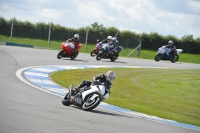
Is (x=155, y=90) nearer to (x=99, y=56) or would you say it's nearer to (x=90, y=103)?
(x=90, y=103)

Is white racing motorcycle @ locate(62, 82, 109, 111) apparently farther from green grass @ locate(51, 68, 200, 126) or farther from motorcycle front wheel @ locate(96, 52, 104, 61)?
motorcycle front wheel @ locate(96, 52, 104, 61)

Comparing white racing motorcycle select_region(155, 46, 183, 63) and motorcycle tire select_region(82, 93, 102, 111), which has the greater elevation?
white racing motorcycle select_region(155, 46, 183, 63)

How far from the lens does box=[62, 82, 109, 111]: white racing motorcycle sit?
12453 mm

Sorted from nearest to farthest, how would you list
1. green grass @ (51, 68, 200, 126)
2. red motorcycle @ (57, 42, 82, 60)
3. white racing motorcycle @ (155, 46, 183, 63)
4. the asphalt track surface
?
the asphalt track surface, green grass @ (51, 68, 200, 126), red motorcycle @ (57, 42, 82, 60), white racing motorcycle @ (155, 46, 183, 63)

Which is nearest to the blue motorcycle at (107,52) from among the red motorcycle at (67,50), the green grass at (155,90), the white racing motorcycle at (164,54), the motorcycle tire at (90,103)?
the red motorcycle at (67,50)

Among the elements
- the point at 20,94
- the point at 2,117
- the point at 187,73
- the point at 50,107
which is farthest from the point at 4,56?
the point at 2,117

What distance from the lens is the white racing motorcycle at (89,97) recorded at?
12.5 meters

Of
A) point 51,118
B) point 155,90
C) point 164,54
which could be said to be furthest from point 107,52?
point 51,118

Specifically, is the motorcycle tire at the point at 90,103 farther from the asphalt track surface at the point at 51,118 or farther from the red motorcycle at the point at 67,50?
the red motorcycle at the point at 67,50

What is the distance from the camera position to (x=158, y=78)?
25.0 m

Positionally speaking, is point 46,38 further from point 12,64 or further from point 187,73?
point 12,64

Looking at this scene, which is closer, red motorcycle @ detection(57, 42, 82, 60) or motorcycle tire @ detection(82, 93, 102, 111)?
motorcycle tire @ detection(82, 93, 102, 111)

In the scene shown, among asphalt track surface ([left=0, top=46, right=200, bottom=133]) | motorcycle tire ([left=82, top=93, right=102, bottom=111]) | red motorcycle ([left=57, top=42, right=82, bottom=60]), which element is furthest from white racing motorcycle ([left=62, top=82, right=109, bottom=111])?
red motorcycle ([left=57, top=42, right=82, bottom=60])

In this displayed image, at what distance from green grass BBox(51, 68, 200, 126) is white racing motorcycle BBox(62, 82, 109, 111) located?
2.36 m
